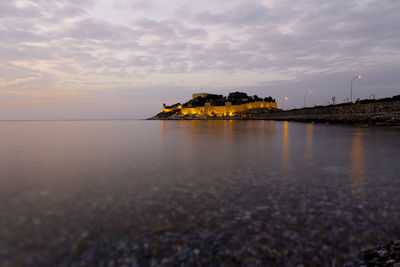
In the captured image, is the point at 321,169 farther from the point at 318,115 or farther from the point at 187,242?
the point at 318,115

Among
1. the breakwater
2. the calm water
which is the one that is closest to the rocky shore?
the calm water

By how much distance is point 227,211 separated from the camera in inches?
191

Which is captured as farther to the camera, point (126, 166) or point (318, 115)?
point (318, 115)

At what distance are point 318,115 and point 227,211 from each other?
66069 mm

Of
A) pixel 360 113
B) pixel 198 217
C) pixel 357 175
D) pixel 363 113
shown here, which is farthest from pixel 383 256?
pixel 360 113

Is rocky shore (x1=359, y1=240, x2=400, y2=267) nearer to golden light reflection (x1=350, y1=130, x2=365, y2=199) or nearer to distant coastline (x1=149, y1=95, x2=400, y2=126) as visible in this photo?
golden light reflection (x1=350, y1=130, x2=365, y2=199)

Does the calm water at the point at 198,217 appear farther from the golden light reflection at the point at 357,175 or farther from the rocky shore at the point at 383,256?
the rocky shore at the point at 383,256

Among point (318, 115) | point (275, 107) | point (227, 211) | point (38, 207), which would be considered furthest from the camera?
point (275, 107)

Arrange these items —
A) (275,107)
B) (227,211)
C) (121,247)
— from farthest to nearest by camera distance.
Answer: (275,107) → (227,211) → (121,247)

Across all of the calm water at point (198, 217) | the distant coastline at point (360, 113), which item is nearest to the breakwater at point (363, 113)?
the distant coastline at point (360, 113)

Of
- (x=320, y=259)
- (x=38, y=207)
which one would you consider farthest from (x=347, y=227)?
(x=38, y=207)

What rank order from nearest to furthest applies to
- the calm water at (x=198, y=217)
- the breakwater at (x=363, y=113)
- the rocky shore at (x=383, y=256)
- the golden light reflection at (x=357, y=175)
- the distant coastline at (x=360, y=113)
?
1. the rocky shore at (x=383, y=256)
2. the calm water at (x=198, y=217)
3. the golden light reflection at (x=357, y=175)
4. the breakwater at (x=363, y=113)
5. the distant coastline at (x=360, y=113)

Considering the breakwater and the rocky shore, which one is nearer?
the rocky shore

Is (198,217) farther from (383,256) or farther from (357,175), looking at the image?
(357,175)
